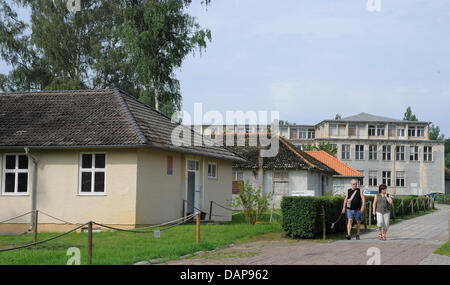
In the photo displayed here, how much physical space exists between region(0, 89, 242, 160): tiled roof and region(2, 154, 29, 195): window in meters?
0.78

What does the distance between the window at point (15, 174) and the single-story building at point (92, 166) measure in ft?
0.12

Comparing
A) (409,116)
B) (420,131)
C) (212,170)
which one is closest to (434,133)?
(409,116)

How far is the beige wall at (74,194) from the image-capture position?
20844 millimetres

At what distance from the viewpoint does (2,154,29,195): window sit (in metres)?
22.1

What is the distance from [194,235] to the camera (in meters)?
17.5

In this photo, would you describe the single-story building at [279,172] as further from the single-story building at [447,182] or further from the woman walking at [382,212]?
the single-story building at [447,182]

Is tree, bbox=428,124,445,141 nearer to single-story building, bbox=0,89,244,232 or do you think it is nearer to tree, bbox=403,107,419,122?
tree, bbox=403,107,419,122

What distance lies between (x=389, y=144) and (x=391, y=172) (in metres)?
4.44

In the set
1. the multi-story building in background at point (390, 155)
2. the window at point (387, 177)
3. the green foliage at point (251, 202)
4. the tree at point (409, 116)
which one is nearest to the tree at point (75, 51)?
the green foliage at point (251, 202)

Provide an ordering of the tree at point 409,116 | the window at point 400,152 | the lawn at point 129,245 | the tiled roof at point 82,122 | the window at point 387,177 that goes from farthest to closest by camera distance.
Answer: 1. the tree at point 409,116
2. the window at point 400,152
3. the window at point 387,177
4. the tiled roof at point 82,122
5. the lawn at point 129,245

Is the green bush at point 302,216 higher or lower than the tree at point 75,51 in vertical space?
lower

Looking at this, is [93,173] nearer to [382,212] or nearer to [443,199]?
[382,212]

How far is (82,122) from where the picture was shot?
22844mm

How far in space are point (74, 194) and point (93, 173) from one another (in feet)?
3.56
